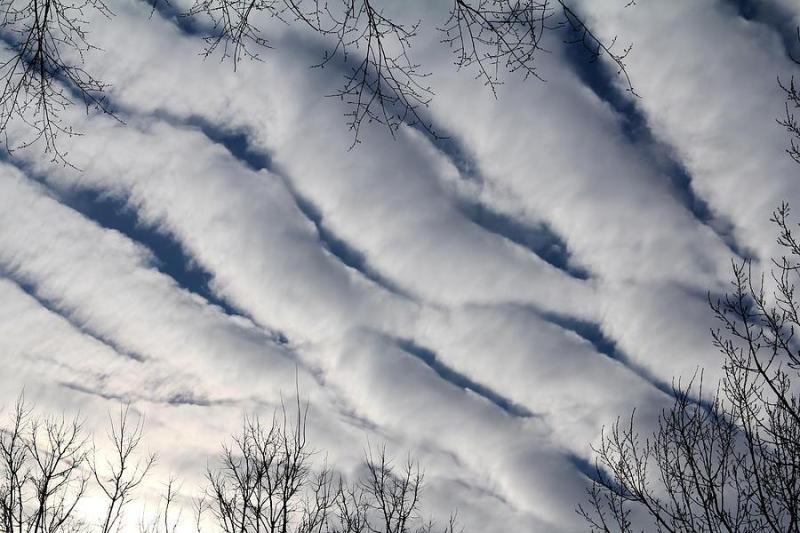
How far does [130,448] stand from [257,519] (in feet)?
14.6

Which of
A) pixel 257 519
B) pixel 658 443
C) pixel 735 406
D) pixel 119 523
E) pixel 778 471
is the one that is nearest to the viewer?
pixel 778 471

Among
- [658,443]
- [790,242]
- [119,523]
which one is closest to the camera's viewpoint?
[790,242]

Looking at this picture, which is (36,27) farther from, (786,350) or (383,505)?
(383,505)

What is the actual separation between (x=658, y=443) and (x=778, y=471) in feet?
5.82

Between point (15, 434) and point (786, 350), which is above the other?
point (786, 350)

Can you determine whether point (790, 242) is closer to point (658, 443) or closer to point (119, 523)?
point (658, 443)

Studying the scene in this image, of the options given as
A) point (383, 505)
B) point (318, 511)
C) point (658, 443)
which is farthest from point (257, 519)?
point (658, 443)

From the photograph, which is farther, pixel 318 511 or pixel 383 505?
pixel 383 505

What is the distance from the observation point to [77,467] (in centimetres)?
1287

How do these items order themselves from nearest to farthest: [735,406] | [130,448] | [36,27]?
[36,27], [735,406], [130,448]

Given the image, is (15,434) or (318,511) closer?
(318,511)

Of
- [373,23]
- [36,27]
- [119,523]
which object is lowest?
[119,523]

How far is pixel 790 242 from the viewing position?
21.6 ft

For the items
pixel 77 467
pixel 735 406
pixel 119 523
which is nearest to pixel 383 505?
pixel 119 523
